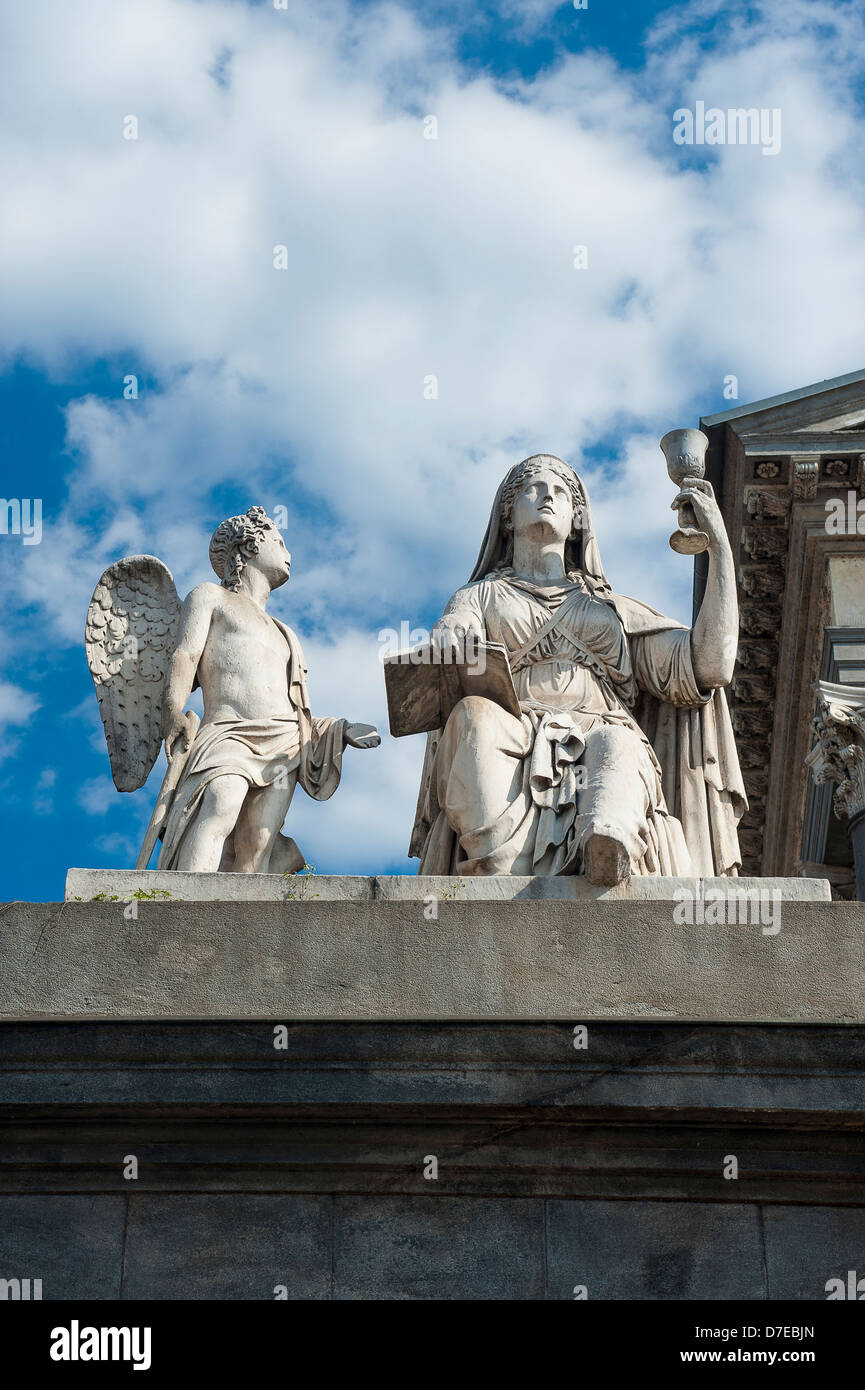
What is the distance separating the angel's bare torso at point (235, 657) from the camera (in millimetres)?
11383

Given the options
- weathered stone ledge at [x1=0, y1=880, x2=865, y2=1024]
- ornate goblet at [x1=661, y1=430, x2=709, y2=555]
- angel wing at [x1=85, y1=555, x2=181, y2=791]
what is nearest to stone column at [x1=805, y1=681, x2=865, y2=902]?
ornate goblet at [x1=661, y1=430, x2=709, y2=555]

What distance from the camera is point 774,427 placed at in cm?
2395

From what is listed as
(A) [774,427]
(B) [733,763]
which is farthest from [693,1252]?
(A) [774,427]

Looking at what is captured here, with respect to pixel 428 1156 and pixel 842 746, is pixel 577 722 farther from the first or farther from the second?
pixel 842 746

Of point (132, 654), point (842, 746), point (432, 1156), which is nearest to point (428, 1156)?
point (432, 1156)

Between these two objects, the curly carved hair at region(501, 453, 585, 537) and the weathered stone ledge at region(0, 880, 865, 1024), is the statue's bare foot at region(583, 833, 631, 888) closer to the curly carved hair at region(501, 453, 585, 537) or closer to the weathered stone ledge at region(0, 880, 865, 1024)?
the weathered stone ledge at region(0, 880, 865, 1024)

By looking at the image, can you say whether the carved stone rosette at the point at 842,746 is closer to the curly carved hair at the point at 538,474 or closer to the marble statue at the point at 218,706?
the curly carved hair at the point at 538,474

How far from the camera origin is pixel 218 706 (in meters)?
11.4

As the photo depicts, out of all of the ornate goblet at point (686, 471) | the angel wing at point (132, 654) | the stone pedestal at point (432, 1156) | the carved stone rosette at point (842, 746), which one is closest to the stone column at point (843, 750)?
the carved stone rosette at point (842, 746)

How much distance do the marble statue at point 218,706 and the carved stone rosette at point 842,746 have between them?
28.5 feet

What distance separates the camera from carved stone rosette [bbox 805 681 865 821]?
62.7ft

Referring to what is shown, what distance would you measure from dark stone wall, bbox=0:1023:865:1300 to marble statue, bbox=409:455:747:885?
5.95 ft
